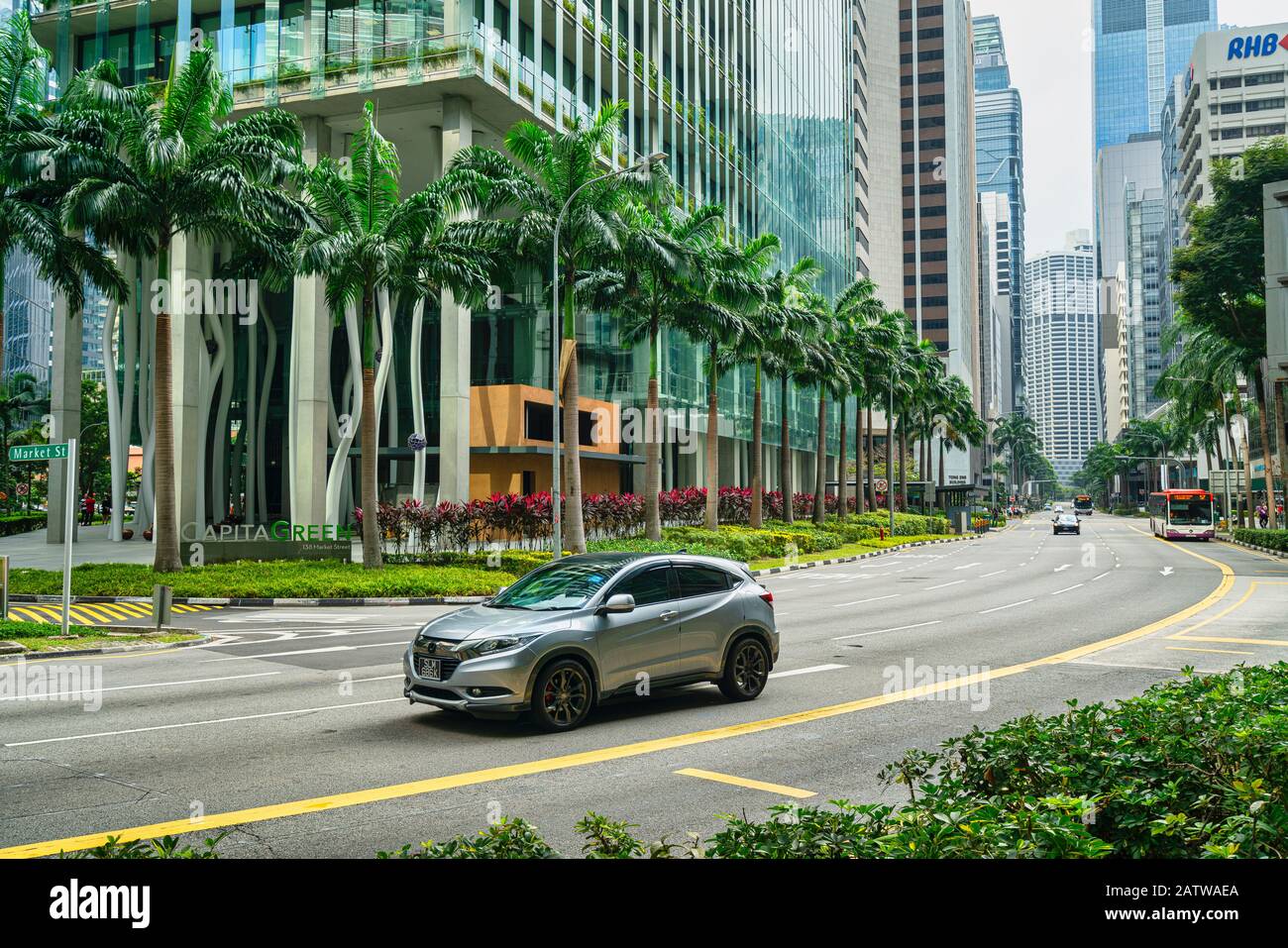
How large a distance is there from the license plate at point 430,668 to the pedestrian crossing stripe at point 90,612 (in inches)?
496

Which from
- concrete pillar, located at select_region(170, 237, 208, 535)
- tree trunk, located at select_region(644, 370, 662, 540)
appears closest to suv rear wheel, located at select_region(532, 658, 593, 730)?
tree trunk, located at select_region(644, 370, 662, 540)

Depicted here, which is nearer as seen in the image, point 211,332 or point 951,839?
point 951,839

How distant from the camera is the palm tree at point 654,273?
3064 cm

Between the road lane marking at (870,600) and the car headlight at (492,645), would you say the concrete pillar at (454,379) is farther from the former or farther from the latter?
the car headlight at (492,645)

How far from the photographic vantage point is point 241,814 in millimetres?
6617

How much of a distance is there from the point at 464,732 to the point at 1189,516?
6296 centimetres

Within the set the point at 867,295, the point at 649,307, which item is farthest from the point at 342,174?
the point at 867,295

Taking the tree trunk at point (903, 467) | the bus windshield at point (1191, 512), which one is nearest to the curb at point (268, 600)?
the bus windshield at point (1191, 512)

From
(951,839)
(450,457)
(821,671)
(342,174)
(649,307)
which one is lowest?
(821,671)

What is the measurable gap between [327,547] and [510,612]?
22.6m

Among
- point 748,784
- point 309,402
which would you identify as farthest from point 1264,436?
point 748,784

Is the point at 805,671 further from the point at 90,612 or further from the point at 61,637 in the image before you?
the point at 90,612
